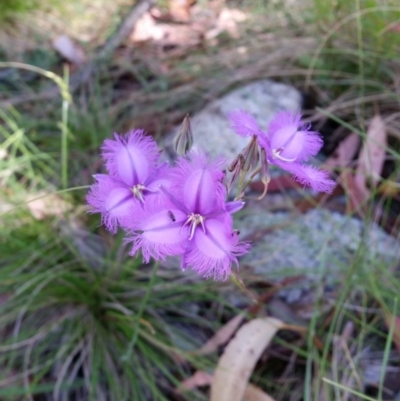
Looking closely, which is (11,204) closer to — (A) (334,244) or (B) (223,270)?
(A) (334,244)

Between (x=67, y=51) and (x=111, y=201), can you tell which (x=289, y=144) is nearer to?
(x=111, y=201)

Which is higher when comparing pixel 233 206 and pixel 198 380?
pixel 233 206

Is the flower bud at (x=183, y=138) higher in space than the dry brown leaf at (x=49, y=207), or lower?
higher

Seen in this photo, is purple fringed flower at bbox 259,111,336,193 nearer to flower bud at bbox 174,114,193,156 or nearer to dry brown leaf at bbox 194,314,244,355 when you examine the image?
flower bud at bbox 174,114,193,156

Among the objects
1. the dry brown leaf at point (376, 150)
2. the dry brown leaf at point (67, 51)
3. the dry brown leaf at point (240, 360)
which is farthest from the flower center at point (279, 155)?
the dry brown leaf at point (67, 51)

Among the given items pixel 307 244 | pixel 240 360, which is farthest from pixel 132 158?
pixel 307 244

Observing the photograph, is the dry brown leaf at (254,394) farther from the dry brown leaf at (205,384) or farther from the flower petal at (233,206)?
the flower petal at (233,206)
